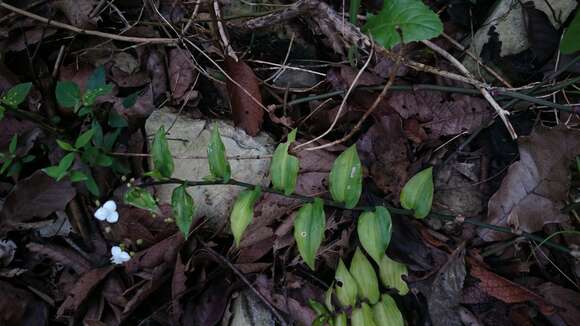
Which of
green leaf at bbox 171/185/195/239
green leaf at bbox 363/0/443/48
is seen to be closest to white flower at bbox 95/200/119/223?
green leaf at bbox 171/185/195/239

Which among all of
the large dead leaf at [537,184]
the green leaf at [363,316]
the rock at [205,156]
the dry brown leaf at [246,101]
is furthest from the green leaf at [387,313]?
the dry brown leaf at [246,101]

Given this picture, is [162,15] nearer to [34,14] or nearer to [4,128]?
[34,14]

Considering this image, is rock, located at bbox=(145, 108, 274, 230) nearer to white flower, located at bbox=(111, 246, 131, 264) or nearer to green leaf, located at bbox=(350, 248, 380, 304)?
white flower, located at bbox=(111, 246, 131, 264)

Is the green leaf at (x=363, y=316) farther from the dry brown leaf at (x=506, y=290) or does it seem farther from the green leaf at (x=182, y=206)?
the green leaf at (x=182, y=206)

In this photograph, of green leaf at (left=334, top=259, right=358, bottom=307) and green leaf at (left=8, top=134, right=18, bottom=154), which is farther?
green leaf at (left=8, top=134, right=18, bottom=154)

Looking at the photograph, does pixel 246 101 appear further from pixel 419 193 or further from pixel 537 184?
pixel 537 184

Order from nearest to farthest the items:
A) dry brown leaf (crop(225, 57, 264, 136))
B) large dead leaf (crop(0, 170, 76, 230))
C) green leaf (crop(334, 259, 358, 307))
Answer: green leaf (crop(334, 259, 358, 307)), large dead leaf (crop(0, 170, 76, 230)), dry brown leaf (crop(225, 57, 264, 136))

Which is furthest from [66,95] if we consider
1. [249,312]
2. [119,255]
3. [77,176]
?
[249,312]
